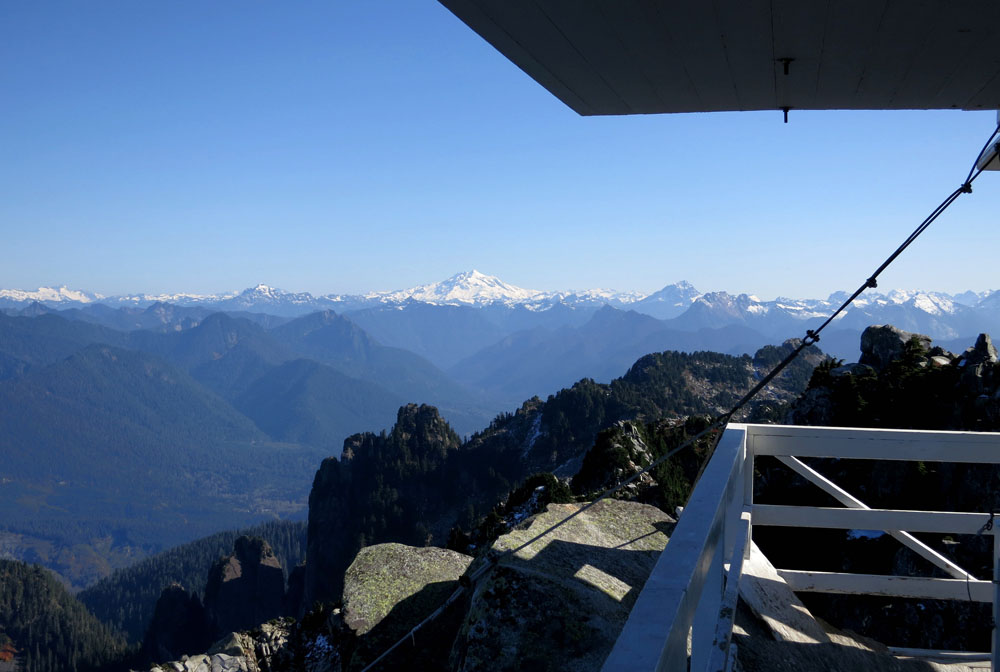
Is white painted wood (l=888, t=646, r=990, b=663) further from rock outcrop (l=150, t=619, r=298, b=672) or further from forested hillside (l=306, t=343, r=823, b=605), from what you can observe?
forested hillside (l=306, t=343, r=823, b=605)

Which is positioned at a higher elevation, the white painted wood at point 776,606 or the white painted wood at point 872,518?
the white painted wood at point 872,518

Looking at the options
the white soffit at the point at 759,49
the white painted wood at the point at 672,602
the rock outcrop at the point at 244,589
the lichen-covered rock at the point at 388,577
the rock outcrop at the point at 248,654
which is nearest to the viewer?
the white painted wood at the point at 672,602

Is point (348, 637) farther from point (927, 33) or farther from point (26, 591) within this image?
point (26, 591)

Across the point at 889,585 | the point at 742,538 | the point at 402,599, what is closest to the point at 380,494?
the point at 402,599

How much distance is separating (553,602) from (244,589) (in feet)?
422

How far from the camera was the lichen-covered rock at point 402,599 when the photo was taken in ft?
21.3

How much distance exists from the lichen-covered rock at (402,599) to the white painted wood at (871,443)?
344cm

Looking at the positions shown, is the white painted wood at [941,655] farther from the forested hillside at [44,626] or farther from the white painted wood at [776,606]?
the forested hillside at [44,626]

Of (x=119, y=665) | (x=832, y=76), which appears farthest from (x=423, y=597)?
(x=119, y=665)

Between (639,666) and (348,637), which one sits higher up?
(639,666)

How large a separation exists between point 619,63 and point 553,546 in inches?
→ 165

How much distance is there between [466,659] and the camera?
16.3 ft

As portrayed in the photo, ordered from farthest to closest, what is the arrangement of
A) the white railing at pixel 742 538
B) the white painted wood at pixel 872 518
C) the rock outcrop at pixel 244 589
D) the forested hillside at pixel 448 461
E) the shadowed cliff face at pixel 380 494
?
the rock outcrop at pixel 244 589, the forested hillside at pixel 448 461, the shadowed cliff face at pixel 380 494, the white painted wood at pixel 872 518, the white railing at pixel 742 538

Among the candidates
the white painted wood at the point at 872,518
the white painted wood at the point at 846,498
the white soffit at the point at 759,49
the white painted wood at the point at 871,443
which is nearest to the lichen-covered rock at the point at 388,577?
the white painted wood at the point at 872,518
